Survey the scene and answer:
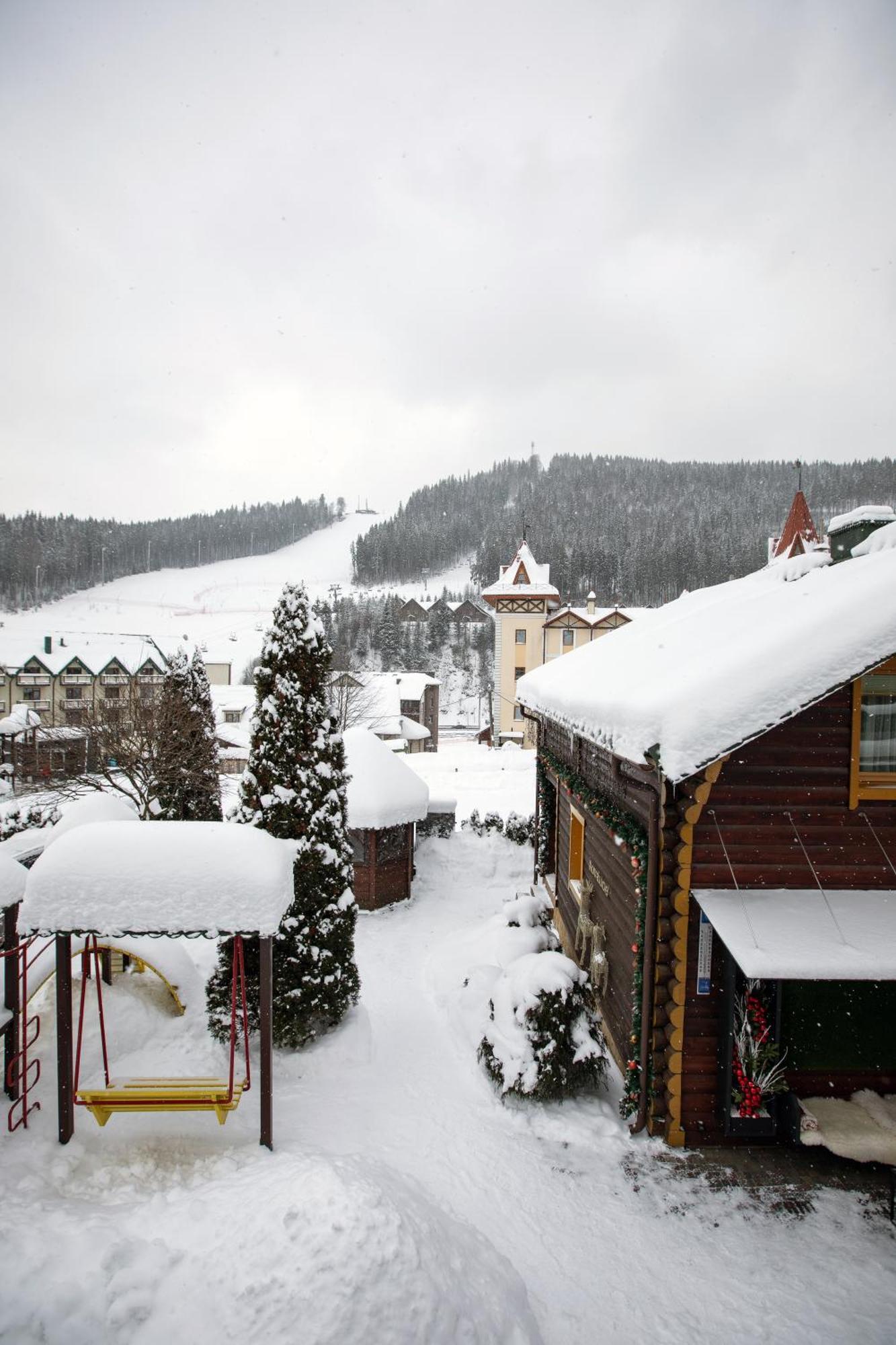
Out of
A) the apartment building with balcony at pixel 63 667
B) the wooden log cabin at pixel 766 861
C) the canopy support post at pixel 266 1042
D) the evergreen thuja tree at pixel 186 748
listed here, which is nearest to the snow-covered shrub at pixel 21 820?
the evergreen thuja tree at pixel 186 748

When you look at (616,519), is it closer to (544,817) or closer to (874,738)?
(544,817)

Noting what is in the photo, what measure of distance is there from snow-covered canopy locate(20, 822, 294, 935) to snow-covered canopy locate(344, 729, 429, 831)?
7.11m

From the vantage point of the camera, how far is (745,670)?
5.28 m

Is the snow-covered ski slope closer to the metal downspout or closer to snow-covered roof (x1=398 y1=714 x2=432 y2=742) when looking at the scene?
snow-covered roof (x1=398 y1=714 x2=432 y2=742)

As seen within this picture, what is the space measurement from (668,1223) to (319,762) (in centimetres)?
580

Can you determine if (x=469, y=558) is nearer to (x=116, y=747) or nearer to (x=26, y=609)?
(x=26, y=609)

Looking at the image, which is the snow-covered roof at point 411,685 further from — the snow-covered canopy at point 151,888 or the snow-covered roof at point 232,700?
the snow-covered canopy at point 151,888

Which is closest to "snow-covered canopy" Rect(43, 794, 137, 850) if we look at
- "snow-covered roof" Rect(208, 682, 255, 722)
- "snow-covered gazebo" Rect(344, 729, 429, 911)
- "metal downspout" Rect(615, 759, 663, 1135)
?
"snow-covered gazebo" Rect(344, 729, 429, 911)

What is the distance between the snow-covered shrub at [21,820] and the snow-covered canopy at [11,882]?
48.1 ft

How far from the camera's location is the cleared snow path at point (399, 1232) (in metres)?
3.94

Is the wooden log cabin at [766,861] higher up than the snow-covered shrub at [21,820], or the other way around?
the wooden log cabin at [766,861]

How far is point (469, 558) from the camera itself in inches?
4926

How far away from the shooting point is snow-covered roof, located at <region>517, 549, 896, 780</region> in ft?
16.7

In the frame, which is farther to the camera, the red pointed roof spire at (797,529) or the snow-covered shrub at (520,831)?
the red pointed roof spire at (797,529)
